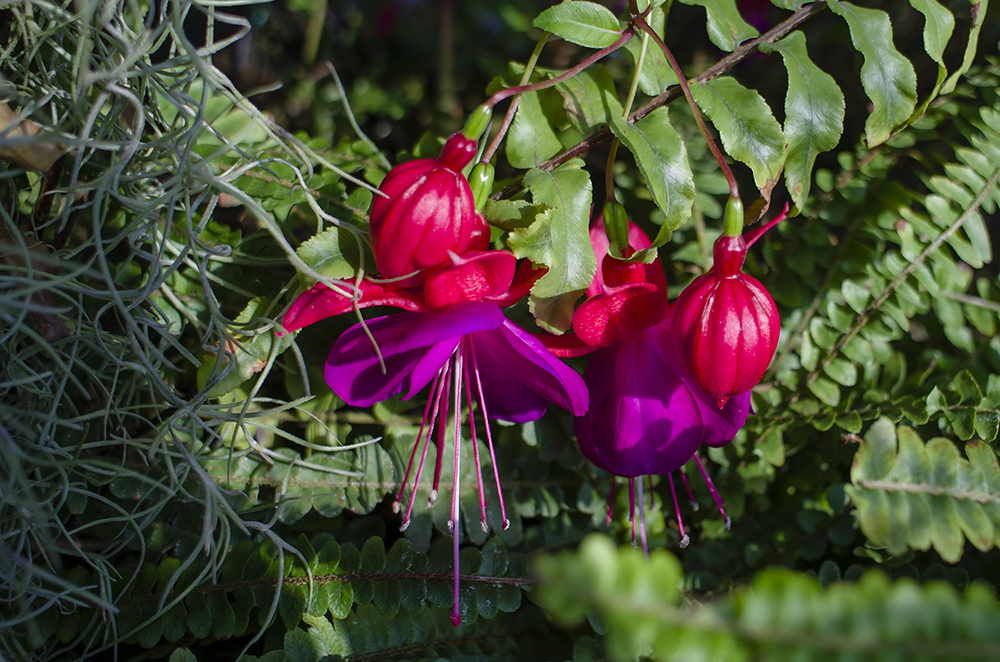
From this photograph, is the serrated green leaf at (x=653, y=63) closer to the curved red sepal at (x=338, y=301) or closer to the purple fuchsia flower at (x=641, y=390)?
the purple fuchsia flower at (x=641, y=390)

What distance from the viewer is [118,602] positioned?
658 millimetres

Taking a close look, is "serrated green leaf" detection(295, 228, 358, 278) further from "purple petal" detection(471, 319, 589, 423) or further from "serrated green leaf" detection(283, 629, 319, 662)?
"serrated green leaf" detection(283, 629, 319, 662)

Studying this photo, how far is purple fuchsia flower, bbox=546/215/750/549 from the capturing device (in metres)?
0.60

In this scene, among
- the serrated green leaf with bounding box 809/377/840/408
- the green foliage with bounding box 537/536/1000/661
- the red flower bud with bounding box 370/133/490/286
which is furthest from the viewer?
the serrated green leaf with bounding box 809/377/840/408

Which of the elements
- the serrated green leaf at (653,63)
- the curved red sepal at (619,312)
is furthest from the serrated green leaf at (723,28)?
the curved red sepal at (619,312)

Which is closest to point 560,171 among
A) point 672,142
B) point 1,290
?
point 672,142

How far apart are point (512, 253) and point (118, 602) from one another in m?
0.53

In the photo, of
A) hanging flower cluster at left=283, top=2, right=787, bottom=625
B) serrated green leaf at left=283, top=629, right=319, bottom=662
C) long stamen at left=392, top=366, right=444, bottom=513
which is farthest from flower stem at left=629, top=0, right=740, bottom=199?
serrated green leaf at left=283, top=629, right=319, bottom=662

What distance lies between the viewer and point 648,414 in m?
0.62

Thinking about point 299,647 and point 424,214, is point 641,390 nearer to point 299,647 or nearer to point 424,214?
point 424,214

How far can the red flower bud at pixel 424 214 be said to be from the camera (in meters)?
0.54

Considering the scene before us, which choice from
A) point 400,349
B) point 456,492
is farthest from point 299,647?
point 400,349

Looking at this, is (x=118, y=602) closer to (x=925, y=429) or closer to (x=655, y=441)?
(x=655, y=441)

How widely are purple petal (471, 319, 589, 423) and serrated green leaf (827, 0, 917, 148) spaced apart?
366 millimetres
